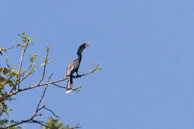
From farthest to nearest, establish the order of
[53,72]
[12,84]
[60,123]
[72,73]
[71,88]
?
[60,123]
[72,73]
[71,88]
[12,84]
[53,72]

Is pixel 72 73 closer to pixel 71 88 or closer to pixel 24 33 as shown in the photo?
pixel 71 88

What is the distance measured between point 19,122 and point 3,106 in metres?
1.40

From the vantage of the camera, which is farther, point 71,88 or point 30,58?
point 71,88

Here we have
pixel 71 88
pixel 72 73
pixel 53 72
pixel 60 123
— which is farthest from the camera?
pixel 60 123

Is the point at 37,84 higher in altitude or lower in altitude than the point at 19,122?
higher

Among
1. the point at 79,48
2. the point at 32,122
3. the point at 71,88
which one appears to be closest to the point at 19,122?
the point at 32,122

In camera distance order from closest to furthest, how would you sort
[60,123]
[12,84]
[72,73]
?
[12,84]
[72,73]
[60,123]

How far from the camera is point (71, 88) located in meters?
13.5

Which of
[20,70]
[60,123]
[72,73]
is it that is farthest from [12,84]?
[60,123]

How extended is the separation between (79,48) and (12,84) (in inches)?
158

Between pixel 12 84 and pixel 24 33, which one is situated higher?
pixel 24 33

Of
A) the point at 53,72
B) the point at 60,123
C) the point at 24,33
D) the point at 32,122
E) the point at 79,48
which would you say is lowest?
the point at 32,122

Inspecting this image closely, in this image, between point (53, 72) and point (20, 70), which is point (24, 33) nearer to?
point (20, 70)

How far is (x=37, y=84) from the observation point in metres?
11.7
